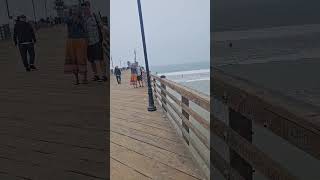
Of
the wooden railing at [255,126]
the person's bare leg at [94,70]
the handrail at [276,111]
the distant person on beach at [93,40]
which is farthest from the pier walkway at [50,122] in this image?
the handrail at [276,111]

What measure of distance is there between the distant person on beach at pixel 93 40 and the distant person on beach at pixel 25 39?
2.55 m

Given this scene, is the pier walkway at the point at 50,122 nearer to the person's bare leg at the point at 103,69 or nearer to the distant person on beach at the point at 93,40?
the person's bare leg at the point at 103,69

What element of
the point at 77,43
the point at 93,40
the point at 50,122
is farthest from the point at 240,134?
the point at 77,43

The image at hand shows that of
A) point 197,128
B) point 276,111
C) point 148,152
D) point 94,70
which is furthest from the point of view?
point 94,70

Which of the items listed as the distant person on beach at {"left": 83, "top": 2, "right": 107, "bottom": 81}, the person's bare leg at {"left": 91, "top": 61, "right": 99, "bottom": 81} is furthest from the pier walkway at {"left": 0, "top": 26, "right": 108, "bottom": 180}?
the distant person on beach at {"left": 83, "top": 2, "right": 107, "bottom": 81}

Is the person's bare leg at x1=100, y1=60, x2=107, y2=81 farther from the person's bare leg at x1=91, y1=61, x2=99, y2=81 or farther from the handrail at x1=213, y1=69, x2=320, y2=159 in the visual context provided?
the handrail at x1=213, y1=69, x2=320, y2=159

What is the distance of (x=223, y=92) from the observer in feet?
8.90

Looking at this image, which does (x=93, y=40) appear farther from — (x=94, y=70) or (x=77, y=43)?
(x=94, y=70)

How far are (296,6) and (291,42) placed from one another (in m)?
17.2

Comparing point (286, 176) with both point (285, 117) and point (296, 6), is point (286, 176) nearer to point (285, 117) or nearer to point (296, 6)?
point (285, 117)

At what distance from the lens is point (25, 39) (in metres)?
11.4

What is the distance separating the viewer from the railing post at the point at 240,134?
2386 millimetres

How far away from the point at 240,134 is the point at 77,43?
685 centimetres

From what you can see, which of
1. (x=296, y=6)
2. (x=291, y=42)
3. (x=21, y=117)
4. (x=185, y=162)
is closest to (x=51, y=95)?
(x=21, y=117)
